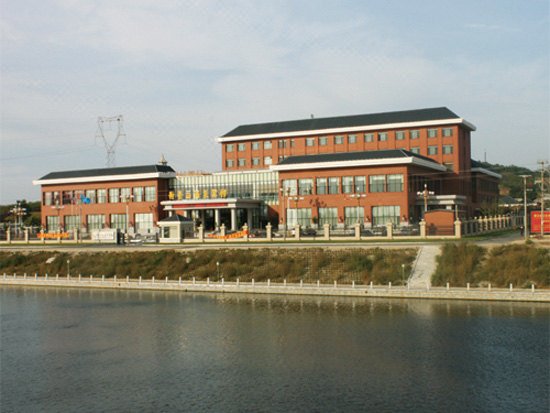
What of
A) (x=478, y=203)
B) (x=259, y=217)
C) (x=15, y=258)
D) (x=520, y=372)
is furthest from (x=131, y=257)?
(x=478, y=203)

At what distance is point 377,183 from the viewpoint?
90.7 m

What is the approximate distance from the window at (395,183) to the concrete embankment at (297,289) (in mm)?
38449

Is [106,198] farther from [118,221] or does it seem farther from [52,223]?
[52,223]

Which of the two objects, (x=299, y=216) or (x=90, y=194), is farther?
(x=90, y=194)

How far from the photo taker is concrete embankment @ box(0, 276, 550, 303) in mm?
47031

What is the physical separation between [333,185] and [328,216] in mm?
4688

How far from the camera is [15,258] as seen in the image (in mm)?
78938

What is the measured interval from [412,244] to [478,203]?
58916 mm

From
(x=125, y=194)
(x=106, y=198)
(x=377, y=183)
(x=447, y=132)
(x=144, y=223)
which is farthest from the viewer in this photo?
(x=106, y=198)

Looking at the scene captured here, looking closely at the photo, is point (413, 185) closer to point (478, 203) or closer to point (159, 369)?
point (478, 203)

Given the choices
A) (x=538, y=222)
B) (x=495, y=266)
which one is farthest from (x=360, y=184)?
(x=495, y=266)

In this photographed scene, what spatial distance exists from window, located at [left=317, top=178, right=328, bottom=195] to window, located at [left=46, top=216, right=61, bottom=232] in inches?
2024

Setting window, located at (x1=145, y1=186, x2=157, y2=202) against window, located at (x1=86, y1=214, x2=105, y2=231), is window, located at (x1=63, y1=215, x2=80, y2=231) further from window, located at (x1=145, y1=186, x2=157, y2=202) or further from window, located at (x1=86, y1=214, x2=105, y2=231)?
window, located at (x1=145, y1=186, x2=157, y2=202)

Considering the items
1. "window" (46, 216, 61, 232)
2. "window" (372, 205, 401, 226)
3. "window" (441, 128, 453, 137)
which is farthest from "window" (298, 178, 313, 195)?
"window" (46, 216, 61, 232)
